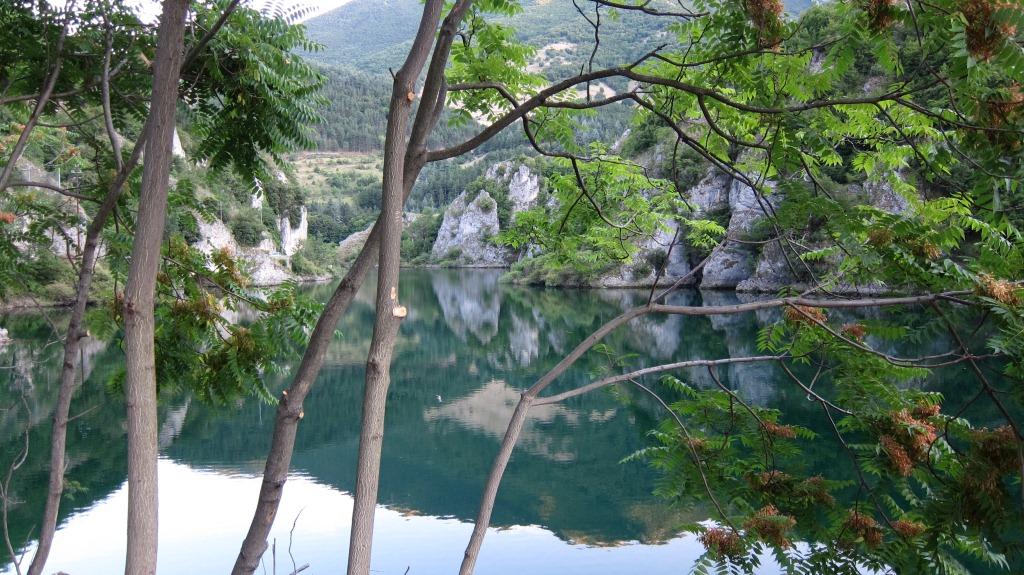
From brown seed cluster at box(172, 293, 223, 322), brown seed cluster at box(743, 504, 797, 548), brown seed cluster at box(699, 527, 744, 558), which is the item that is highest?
brown seed cluster at box(172, 293, 223, 322)

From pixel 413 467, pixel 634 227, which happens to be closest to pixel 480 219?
pixel 413 467

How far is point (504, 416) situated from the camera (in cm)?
1467

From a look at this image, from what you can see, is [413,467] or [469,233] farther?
[469,233]

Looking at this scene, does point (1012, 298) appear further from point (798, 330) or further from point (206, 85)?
point (206, 85)

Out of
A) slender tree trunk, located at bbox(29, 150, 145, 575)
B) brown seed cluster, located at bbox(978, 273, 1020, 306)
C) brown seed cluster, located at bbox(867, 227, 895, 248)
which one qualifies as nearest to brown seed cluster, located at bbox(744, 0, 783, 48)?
brown seed cluster, located at bbox(867, 227, 895, 248)

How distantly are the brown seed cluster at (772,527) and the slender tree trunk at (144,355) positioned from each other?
1800 millimetres

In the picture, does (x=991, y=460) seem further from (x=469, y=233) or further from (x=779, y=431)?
(x=469, y=233)

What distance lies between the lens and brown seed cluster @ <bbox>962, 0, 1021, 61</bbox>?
1.41m

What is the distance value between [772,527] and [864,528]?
0.35m

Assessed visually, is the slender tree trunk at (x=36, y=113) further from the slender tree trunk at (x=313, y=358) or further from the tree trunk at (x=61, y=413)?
the slender tree trunk at (x=313, y=358)

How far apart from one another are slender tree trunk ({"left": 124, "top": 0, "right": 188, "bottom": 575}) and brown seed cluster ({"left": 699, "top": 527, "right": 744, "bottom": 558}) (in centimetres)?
165

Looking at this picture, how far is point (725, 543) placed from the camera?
2451 millimetres

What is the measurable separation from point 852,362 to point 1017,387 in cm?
73

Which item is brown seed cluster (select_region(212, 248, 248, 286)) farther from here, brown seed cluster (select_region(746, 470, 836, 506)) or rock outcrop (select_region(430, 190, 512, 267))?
rock outcrop (select_region(430, 190, 512, 267))
